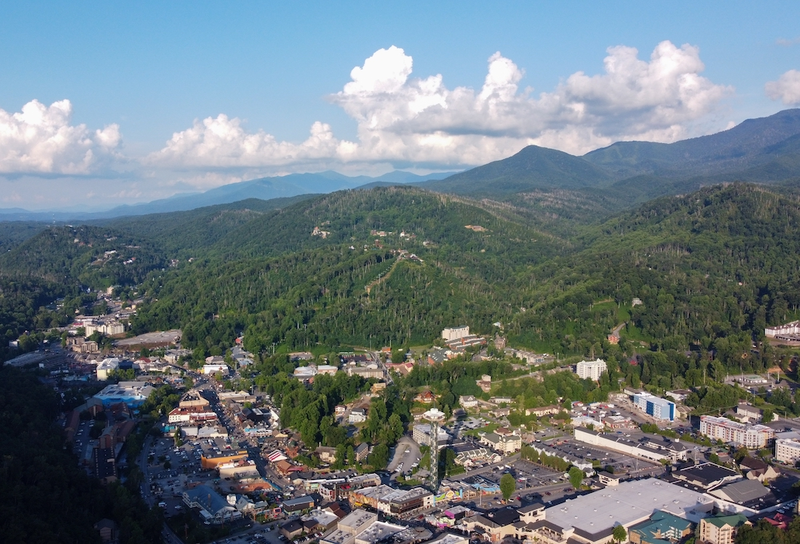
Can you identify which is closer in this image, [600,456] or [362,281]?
[600,456]

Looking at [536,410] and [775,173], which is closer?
[536,410]

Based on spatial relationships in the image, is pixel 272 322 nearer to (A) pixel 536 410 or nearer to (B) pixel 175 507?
(A) pixel 536 410

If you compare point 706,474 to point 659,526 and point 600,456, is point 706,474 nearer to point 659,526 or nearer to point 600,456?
point 600,456

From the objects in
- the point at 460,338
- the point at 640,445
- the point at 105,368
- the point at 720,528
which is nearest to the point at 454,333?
the point at 460,338

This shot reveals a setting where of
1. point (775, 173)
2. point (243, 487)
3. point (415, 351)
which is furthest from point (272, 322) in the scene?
point (775, 173)

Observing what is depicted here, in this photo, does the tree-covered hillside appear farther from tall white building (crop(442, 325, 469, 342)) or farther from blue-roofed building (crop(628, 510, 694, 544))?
blue-roofed building (crop(628, 510, 694, 544))
